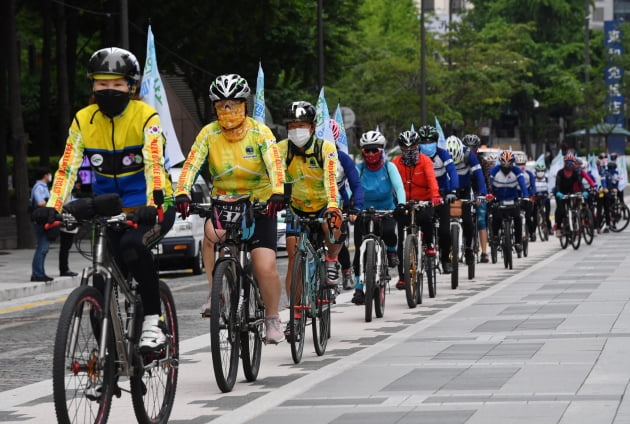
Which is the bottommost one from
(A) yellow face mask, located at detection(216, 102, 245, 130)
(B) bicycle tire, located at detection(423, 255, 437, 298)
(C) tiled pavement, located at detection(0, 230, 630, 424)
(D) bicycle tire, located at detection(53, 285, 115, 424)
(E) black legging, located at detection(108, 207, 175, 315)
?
(C) tiled pavement, located at detection(0, 230, 630, 424)

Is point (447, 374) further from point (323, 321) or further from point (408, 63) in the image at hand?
point (408, 63)

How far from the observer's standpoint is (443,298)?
60.0 feet

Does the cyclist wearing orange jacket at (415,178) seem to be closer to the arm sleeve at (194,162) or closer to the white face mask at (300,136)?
the white face mask at (300,136)

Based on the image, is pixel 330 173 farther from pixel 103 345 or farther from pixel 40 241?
pixel 40 241

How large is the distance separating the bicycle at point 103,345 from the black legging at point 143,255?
54 millimetres

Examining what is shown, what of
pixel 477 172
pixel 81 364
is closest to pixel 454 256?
pixel 477 172

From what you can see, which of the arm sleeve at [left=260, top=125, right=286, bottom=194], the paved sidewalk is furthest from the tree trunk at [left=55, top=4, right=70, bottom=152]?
the arm sleeve at [left=260, top=125, right=286, bottom=194]

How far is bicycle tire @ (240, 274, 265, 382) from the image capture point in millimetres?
10305

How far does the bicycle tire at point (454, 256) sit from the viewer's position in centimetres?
1967

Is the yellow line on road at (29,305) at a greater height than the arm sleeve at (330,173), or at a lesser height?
lesser

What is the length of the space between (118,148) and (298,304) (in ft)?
11.7

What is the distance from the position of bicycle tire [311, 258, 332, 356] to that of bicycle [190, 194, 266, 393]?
1.32 meters

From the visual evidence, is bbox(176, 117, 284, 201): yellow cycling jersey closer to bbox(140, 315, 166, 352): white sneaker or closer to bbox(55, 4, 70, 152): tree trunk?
bbox(140, 315, 166, 352): white sneaker

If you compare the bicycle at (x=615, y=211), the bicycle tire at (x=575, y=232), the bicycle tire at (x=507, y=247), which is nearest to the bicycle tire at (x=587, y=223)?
the bicycle tire at (x=575, y=232)
